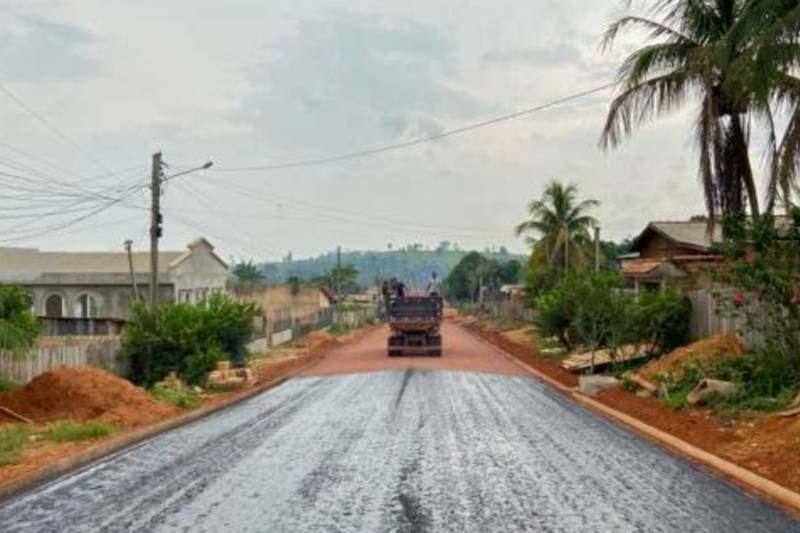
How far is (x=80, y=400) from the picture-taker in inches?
795

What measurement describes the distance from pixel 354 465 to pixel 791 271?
8997mm

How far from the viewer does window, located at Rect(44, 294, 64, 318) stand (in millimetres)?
53828

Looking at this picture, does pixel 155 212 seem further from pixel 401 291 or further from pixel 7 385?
pixel 401 291

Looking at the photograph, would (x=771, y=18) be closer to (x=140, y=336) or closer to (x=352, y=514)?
(x=352, y=514)

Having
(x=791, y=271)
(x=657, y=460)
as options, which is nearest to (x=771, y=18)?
(x=791, y=271)

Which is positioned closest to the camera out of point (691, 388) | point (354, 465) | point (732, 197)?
point (354, 465)

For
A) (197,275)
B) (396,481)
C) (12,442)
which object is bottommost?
(396,481)

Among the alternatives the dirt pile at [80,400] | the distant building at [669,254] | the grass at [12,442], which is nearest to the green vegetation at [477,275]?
the distant building at [669,254]

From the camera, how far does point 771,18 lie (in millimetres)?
15805

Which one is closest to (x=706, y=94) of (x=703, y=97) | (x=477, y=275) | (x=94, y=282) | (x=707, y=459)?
(x=703, y=97)

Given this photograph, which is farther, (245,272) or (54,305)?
(245,272)

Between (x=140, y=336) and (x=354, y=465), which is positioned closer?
(x=354, y=465)

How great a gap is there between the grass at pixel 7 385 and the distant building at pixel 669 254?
17.4 m

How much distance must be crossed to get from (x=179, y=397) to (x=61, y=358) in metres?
3.94
